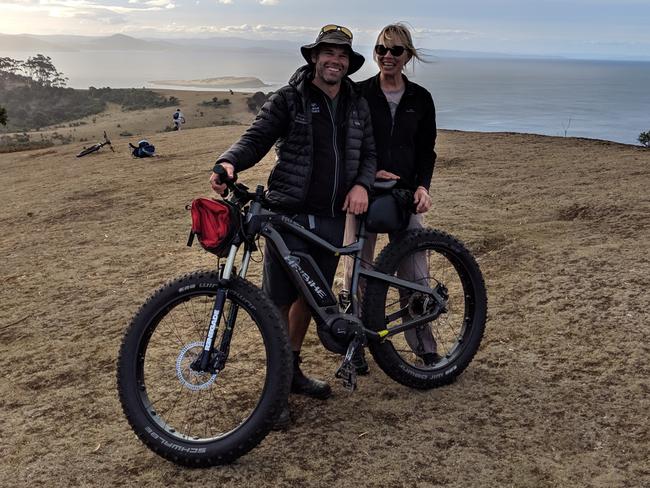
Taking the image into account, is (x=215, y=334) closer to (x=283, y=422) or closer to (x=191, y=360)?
(x=191, y=360)

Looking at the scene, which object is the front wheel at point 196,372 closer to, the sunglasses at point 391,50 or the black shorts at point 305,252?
the black shorts at point 305,252

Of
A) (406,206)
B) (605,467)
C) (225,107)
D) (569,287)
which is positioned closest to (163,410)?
(406,206)

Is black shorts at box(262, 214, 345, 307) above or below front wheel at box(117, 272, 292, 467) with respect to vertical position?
above

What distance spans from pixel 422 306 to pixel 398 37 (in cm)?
191

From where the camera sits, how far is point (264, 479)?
10.4 ft

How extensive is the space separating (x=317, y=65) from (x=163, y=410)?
253cm

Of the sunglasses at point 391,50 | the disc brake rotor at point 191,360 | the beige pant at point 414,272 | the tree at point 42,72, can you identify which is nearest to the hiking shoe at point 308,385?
the beige pant at point 414,272

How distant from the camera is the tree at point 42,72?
411 feet

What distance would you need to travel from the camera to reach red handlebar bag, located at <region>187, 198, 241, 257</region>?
3.24 meters

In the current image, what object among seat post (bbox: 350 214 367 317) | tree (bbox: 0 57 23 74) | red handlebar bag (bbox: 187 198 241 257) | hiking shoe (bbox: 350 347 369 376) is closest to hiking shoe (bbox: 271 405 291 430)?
hiking shoe (bbox: 350 347 369 376)

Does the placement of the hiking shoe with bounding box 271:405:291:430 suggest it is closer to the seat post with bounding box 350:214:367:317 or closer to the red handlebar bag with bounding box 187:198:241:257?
the seat post with bounding box 350:214:367:317

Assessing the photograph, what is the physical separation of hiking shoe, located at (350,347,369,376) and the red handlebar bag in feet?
3.80

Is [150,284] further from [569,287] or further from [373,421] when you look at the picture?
[569,287]

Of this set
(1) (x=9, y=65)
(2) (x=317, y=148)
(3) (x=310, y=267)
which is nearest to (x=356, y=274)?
(3) (x=310, y=267)
